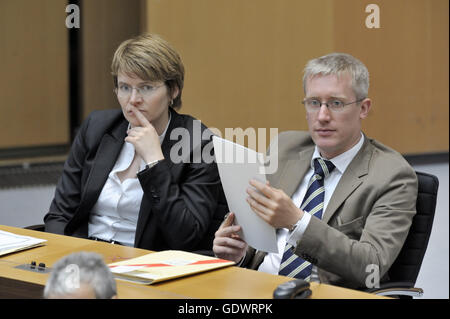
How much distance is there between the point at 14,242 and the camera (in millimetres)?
2260

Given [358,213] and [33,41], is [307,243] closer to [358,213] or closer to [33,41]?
[358,213]

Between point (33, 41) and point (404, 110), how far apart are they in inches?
107

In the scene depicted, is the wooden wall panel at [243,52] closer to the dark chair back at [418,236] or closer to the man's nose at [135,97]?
the man's nose at [135,97]

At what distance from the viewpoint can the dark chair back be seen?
2.29 m

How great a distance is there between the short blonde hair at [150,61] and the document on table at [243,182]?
Answer: 1.94 ft

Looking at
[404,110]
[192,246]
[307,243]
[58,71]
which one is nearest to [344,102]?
[307,243]

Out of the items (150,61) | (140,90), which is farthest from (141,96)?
(150,61)

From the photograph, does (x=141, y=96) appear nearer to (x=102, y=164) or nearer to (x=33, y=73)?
(x=102, y=164)

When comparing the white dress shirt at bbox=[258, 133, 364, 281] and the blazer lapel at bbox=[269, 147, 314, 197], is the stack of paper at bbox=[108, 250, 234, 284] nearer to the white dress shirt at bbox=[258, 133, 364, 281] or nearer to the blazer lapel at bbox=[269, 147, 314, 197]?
the white dress shirt at bbox=[258, 133, 364, 281]

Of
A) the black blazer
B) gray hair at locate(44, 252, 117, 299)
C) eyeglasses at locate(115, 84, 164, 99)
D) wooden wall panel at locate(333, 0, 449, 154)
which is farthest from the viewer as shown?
wooden wall panel at locate(333, 0, 449, 154)

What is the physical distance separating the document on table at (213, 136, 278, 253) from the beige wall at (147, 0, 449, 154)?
236 centimetres

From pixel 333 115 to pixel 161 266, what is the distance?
0.77 m

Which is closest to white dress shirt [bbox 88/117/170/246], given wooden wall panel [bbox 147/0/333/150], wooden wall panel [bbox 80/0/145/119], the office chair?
the office chair

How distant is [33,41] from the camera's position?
4406mm
